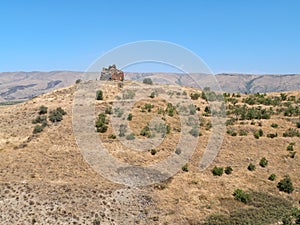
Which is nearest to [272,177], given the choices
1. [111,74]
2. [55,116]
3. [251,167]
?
[251,167]

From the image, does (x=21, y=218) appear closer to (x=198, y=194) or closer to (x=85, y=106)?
(x=198, y=194)

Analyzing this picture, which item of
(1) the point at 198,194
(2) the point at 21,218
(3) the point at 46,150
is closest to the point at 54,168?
(3) the point at 46,150

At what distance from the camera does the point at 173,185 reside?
1219 inches

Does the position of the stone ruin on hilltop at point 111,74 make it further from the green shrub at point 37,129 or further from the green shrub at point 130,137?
the green shrub at point 130,137

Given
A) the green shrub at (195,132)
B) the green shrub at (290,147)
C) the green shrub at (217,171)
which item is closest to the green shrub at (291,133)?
the green shrub at (290,147)

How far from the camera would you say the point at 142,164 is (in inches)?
1346

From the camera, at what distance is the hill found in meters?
25.5

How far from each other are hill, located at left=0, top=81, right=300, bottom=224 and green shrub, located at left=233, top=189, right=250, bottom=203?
1.20 ft

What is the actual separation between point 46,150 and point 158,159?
12352 millimetres

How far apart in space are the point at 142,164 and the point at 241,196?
409 inches

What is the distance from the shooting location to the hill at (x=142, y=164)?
83.8 feet

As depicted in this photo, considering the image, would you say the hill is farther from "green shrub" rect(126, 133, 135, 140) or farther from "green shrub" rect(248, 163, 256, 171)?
"green shrub" rect(248, 163, 256, 171)

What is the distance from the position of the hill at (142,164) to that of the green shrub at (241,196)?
366mm

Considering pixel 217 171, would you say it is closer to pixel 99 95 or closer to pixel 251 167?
pixel 251 167
